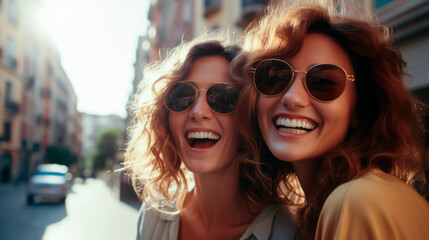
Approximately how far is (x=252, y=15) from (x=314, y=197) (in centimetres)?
1124

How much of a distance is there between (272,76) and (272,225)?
0.82 m

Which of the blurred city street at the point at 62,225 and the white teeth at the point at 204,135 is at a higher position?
the white teeth at the point at 204,135

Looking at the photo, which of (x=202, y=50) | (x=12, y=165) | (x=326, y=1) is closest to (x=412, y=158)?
(x=326, y=1)

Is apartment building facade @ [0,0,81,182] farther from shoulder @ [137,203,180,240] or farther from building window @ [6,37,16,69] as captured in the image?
shoulder @ [137,203,180,240]

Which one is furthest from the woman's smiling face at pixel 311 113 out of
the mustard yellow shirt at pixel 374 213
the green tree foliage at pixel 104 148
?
the green tree foliage at pixel 104 148

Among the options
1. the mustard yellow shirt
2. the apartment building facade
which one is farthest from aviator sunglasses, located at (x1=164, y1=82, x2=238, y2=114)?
the apartment building facade

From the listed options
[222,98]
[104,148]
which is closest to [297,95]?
[222,98]

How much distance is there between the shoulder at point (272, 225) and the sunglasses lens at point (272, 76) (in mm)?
711

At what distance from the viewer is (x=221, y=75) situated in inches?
87.0

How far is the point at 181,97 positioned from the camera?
221 centimetres

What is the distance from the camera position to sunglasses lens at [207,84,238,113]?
6.86 feet

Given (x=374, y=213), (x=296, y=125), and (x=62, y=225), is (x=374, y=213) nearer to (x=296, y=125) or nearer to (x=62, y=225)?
(x=296, y=125)

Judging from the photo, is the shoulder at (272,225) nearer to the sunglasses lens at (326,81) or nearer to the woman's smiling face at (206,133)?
the woman's smiling face at (206,133)

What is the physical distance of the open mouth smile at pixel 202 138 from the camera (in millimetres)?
2102
